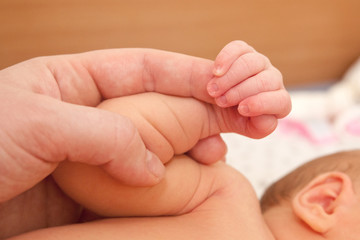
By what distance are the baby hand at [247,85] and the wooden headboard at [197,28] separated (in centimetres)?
105

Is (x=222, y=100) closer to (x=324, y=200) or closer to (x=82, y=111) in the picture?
(x=82, y=111)

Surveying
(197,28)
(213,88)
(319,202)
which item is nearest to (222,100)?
(213,88)

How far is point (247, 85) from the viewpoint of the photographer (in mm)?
669

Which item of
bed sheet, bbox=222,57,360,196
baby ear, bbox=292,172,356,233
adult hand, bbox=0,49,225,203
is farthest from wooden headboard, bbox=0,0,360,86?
baby ear, bbox=292,172,356,233

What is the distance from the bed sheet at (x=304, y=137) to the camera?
4.60 feet

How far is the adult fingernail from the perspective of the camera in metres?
0.66

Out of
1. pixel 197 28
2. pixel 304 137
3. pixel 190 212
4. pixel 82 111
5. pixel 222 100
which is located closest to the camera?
pixel 82 111

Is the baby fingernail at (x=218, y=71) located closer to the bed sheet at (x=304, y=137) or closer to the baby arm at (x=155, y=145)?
the baby arm at (x=155, y=145)

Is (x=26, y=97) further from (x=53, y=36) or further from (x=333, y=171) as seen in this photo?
(x=53, y=36)

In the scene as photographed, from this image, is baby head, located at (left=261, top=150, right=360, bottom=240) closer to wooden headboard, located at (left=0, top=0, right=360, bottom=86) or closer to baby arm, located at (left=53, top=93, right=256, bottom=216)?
baby arm, located at (left=53, top=93, right=256, bottom=216)

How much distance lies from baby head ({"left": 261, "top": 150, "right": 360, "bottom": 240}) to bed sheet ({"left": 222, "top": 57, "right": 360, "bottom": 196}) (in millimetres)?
332

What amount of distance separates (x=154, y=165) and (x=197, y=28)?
47.0 inches

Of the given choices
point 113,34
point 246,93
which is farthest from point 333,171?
point 113,34

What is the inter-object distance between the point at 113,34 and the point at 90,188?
109 cm
